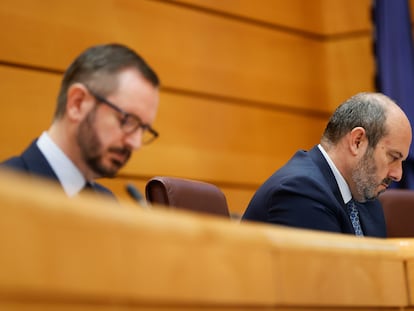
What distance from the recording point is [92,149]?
1.48 metres

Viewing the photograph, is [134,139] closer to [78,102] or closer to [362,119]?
[78,102]

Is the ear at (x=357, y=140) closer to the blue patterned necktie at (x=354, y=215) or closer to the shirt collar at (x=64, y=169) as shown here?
the blue patterned necktie at (x=354, y=215)

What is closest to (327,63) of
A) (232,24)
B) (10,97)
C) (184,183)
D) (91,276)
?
(232,24)

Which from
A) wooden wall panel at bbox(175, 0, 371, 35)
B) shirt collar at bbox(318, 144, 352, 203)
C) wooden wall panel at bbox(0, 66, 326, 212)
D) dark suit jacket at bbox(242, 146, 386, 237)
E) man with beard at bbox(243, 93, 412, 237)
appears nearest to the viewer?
dark suit jacket at bbox(242, 146, 386, 237)

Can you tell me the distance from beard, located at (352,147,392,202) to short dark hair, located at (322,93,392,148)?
46 millimetres

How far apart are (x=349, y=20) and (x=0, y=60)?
2023mm

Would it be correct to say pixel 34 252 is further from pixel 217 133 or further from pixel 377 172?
pixel 217 133

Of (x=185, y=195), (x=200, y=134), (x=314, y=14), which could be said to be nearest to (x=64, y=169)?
(x=185, y=195)

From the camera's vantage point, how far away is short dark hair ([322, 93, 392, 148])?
241 cm

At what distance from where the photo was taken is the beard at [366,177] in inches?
93.4

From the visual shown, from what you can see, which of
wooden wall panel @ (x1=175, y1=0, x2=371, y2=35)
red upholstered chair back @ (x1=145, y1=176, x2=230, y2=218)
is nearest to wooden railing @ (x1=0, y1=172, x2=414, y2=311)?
red upholstered chair back @ (x1=145, y1=176, x2=230, y2=218)

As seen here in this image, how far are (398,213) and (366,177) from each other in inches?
15.4

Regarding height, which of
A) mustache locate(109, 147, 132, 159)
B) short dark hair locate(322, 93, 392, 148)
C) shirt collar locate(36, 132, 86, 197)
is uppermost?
mustache locate(109, 147, 132, 159)

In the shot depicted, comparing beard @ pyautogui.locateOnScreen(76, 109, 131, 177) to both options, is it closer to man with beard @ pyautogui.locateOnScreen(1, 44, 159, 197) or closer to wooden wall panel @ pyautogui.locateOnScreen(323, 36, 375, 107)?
man with beard @ pyautogui.locateOnScreen(1, 44, 159, 197)
